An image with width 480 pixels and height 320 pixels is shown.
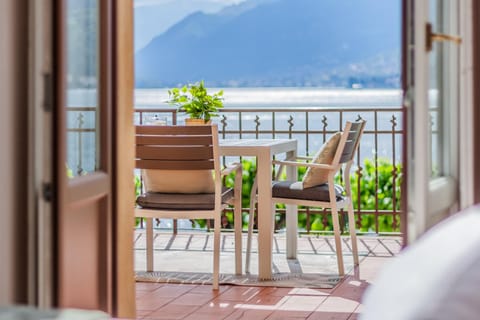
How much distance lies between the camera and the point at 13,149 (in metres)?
2.58

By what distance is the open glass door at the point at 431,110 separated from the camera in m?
2.71

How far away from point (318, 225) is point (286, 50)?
6.14m

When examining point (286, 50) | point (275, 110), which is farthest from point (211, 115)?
point (286, 50)

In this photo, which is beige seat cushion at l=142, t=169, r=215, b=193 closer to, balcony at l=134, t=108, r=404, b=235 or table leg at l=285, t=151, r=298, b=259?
table leg at l=285, t=151, r=298, b=259

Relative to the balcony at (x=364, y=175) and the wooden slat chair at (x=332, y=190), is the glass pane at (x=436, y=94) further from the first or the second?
the balcony at (x=364, y=175)

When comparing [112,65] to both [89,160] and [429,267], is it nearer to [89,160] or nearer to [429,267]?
[89,160]

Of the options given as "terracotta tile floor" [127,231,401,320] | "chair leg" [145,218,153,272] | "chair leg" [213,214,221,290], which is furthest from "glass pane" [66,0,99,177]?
"chair leg" [145,218,153,272]

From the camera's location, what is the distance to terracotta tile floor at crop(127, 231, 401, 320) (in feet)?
13.3

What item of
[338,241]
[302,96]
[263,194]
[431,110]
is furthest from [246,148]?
[302,96]

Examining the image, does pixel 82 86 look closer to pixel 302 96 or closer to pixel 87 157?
pixel 87 157

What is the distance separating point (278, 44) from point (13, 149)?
9.83 m

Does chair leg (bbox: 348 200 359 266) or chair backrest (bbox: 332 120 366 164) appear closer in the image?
chair backrest (bbox: 332 120 366 164)

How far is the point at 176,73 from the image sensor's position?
12.6m

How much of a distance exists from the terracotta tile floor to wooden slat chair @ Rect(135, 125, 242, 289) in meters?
0.20
